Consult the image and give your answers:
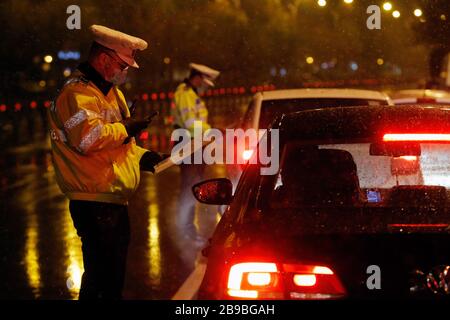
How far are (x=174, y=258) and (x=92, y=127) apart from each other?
11.9ft

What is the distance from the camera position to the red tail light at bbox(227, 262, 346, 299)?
3.35 m

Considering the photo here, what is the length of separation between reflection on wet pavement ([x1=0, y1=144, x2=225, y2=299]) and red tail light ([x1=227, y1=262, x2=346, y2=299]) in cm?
349

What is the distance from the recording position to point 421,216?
366cm

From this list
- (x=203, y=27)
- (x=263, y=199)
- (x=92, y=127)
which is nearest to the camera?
(x=263, y=199)

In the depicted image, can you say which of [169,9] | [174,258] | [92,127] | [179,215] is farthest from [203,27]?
[92,127]

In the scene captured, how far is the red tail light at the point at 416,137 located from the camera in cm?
412

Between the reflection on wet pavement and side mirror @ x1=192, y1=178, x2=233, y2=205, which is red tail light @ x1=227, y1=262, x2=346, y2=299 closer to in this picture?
side mirror @ x1=192, y1=178, x2=233, y2=205

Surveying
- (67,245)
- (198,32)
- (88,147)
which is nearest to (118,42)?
(88,147)

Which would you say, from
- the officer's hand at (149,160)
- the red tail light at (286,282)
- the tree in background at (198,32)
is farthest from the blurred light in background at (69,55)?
the red tail light at (286,282)

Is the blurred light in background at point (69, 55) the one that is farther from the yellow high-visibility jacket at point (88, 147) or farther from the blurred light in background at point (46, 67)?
the yellow high-visibility jacket at point (88, 147)

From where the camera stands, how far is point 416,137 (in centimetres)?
412

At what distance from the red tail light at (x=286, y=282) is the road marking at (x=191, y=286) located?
130 inches

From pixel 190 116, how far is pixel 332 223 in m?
7.04
